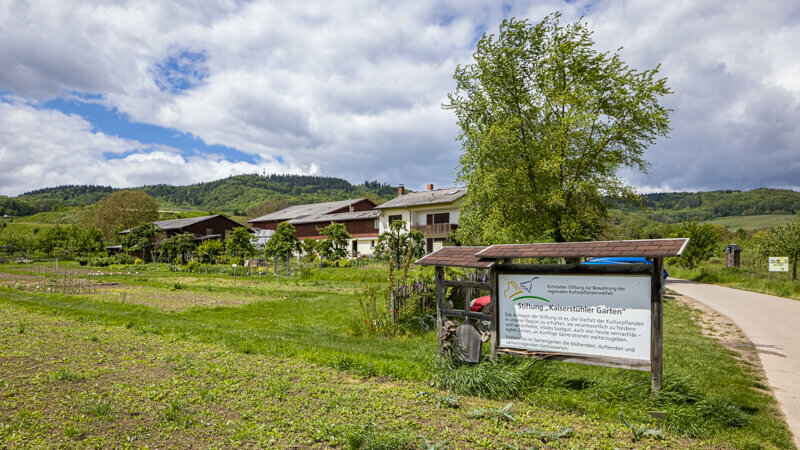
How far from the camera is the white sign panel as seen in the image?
18.9 ft

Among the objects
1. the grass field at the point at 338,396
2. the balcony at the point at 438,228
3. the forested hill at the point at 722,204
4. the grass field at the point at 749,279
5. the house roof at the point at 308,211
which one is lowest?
the grass field at the point at 749,279

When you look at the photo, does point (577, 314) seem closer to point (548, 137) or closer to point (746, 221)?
point (548, 137)

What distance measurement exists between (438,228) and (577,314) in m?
40.3

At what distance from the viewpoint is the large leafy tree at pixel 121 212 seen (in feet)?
244

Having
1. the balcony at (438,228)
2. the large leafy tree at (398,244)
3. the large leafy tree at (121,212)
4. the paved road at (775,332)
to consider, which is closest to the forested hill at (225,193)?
the large leafy tree at (121,212)

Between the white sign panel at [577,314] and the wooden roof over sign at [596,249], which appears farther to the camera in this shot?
the white sign panel at [577,314]

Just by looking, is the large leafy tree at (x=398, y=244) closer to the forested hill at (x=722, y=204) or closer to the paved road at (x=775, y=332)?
the paved road at (x=775, y=332)

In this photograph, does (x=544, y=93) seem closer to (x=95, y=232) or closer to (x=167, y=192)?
(x=95, y=232)

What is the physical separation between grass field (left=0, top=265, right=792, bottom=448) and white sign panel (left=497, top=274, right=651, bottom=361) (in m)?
0.49

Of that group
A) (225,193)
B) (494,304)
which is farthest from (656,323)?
(225,193)

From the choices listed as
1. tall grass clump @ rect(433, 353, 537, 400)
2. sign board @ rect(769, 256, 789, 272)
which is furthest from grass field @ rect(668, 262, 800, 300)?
tall grass clump @ rect(433, 353, 537, 400)

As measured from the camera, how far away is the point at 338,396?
239 inches

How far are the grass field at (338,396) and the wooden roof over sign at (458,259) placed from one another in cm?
158

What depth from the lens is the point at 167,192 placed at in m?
195
